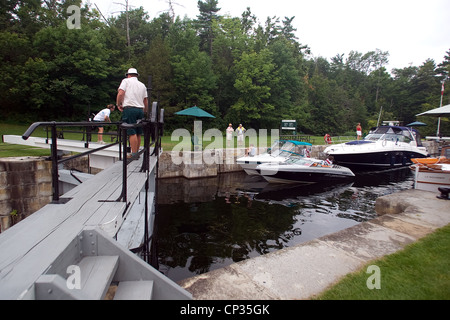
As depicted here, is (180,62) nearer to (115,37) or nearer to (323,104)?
(115,37)

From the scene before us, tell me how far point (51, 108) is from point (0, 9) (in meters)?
10.7

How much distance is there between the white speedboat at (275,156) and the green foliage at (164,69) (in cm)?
1262

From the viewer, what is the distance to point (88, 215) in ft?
7.82

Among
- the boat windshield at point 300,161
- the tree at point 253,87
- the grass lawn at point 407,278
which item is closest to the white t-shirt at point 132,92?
the grass lawn at point 407,278

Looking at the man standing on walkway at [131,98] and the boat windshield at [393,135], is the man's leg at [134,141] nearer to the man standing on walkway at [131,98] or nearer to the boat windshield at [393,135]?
the man standing on walkway at [131,98]

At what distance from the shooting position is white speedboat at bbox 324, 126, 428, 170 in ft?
54.8

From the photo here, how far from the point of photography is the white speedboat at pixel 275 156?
42.9 ft

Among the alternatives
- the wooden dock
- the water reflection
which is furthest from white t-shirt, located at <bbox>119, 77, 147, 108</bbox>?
the water reflection

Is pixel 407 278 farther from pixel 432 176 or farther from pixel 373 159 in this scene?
pixel 373 159

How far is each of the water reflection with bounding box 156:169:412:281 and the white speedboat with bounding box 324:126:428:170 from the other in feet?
10.1

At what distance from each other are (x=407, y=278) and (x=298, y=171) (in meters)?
9.46

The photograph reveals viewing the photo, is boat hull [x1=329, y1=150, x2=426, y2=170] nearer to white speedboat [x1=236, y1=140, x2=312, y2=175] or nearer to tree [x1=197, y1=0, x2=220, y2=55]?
white speedboat [x1=236, y1=140, x2=312, y2=175]

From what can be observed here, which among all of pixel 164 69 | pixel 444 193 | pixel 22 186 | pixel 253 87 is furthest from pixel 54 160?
pixel 253 87
